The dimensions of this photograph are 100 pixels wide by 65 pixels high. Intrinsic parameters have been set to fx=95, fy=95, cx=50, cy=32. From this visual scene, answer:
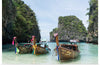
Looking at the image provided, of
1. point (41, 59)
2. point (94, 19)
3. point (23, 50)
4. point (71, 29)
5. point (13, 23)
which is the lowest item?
point (41, 59)

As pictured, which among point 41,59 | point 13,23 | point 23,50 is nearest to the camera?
point 41,59

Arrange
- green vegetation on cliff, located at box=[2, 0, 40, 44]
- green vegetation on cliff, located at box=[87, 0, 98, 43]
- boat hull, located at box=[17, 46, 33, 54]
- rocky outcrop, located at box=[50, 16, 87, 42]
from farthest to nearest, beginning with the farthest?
rocky outcrop, located at box=[50, 16, 87, 42] → green vegetation on cliff, located at box=[87, 0, 98, 43] → green vegetation on cliff, located at box=[2, 0, 40, 44] → boat hull, located at box=[17, 46, 33, 54]

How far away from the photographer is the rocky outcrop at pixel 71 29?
8250cm

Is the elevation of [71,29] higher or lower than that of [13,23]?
lower

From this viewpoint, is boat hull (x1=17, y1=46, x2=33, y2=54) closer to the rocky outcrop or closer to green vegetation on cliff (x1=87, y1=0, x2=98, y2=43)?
green vegetation on cliff (x1=87, y1=0, x2=98, y2=43)

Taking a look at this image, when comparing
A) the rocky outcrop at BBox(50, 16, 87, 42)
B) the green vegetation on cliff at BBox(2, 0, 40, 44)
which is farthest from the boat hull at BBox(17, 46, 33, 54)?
the rocky outcrop at BBox(50, 16, 87, 42)

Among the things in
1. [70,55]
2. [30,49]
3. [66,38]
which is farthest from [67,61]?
[66,38]

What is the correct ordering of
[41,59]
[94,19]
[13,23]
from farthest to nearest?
[94,19]
[13,23]
[41,59]

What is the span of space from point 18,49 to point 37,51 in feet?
10.00

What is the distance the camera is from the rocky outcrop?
8250cm

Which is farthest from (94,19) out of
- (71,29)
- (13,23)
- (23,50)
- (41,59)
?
(71,29)

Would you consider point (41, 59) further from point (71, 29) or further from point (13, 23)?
point (71, 29)

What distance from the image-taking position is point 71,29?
285 feet

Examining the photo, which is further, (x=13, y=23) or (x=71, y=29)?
(x=71, y=29)
